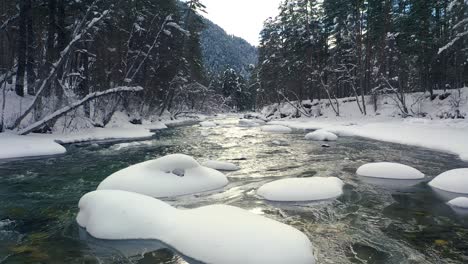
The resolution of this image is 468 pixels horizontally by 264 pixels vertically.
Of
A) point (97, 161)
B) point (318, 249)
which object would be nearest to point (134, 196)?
point (318, 249)

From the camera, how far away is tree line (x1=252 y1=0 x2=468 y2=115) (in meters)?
28.7

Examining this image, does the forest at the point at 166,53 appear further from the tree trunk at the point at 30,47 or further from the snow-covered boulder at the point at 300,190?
the snow-covered boulder at the point at 300,190

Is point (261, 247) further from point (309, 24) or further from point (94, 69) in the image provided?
point (309, 24)

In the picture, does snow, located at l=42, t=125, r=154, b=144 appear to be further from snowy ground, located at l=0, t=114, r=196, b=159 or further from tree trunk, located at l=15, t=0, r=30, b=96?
tree trunk, located at l=15, t=0, r=30, b=96

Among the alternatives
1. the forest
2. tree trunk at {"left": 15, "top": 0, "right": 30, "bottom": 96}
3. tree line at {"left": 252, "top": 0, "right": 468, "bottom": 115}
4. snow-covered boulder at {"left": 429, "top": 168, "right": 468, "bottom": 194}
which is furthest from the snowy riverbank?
tree line at {"left": 252, "top": 0, "right": 468, "bottom": 115}

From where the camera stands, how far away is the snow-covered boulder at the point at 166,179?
849 centimetres

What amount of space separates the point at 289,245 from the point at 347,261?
2.68ft


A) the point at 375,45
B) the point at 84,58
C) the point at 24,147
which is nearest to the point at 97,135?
the point at 24,147

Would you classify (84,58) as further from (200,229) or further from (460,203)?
(460,203)

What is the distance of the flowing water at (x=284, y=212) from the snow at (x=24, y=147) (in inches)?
40.4

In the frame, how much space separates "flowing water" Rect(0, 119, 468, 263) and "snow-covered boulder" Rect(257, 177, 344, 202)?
0.25 meters

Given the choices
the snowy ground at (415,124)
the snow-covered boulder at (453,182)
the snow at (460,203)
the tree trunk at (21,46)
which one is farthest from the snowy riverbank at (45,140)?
the snowy ground at (415,124)

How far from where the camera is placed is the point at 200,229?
5.63 m

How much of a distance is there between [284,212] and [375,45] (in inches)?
1261
